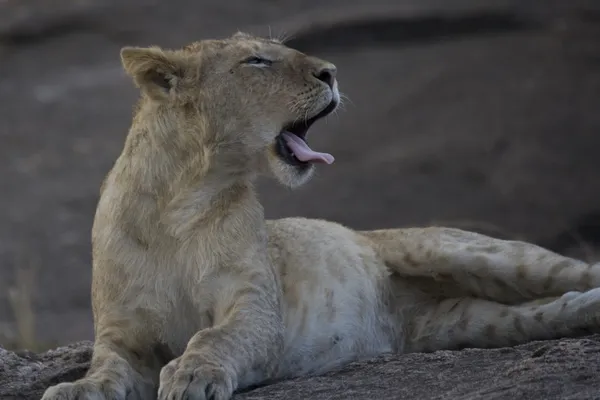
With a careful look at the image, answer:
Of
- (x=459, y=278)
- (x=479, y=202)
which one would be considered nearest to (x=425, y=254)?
(x=459, y=278)

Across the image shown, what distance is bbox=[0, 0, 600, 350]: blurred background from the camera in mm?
9531

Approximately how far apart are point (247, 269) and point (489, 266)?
1.14 meters

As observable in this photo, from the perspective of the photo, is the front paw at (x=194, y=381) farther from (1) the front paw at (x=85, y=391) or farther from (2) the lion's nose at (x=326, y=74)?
(2) the lion's nose at (x=326, y=74)

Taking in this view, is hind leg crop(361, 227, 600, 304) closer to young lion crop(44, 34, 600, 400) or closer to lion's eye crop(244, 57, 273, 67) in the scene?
young lion crop(44, 34, 600, 400)

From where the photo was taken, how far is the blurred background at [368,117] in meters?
9.53

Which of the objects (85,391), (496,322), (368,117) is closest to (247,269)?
(85,391)

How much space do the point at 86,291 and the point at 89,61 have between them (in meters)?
2.47

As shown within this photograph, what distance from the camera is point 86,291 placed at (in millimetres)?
9438

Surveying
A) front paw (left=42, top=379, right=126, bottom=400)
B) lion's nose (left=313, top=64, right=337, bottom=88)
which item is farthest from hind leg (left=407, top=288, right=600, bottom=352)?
front paw (left=42, top=379, right=126, bottom=400)

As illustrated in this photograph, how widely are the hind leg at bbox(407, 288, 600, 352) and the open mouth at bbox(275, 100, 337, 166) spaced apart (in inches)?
36.7

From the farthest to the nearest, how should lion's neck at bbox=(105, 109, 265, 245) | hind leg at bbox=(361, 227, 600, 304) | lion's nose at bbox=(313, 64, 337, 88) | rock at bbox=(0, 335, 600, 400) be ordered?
1. hind leg at bbox=(361, 227, 600, 304)
2. lion's nose at bbox=(313, 64, 337, 88)
3. lion's neck at bbox=(105, 109, 265, 245)
4. rock at bbox=(0, 335, 600, 400)

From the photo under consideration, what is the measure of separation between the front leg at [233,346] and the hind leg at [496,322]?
2.87 ft

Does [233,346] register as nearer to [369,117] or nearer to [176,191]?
[176,191]

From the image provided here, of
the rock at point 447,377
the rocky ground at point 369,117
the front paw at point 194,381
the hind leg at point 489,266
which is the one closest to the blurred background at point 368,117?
the rocky ground at point 369,117
